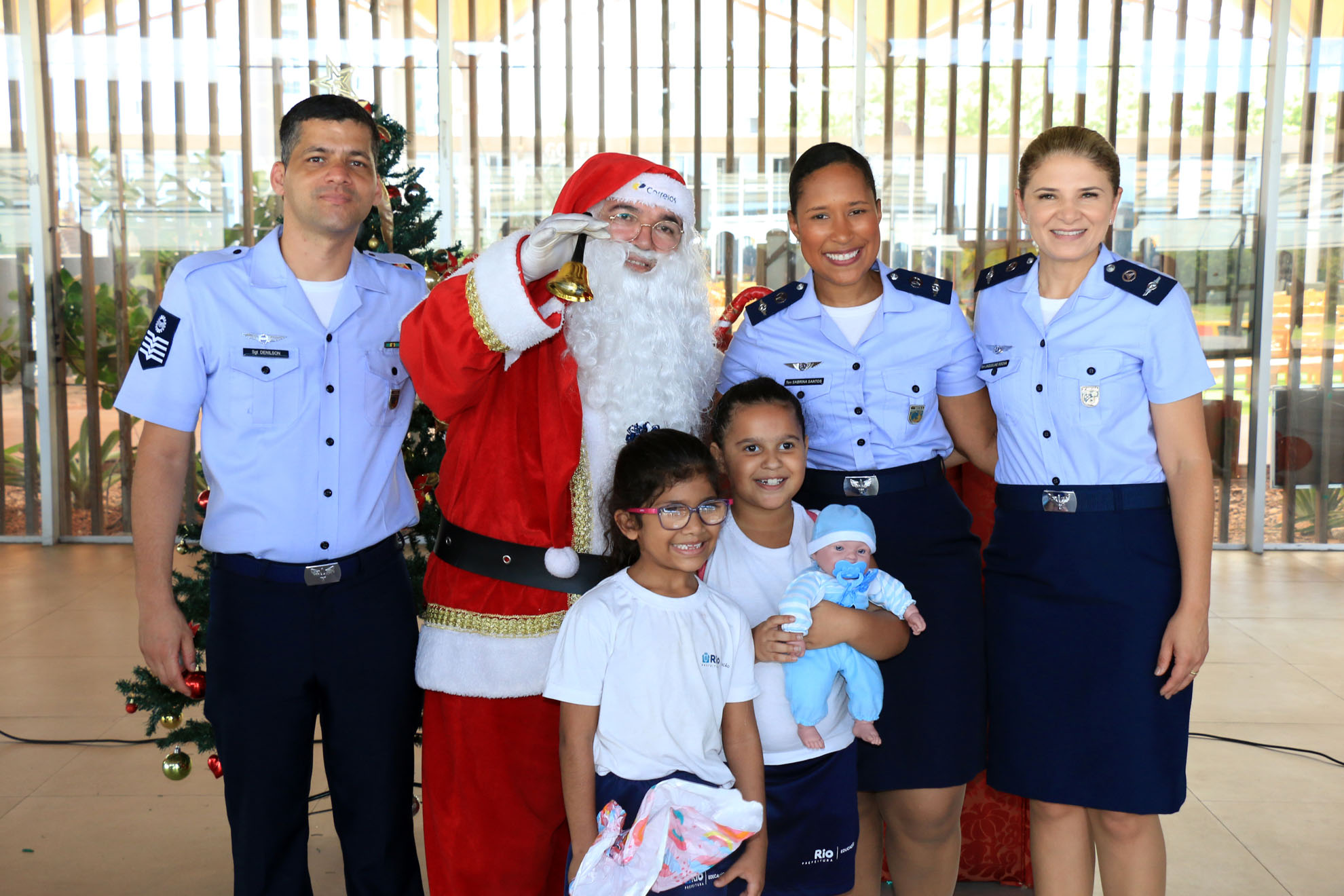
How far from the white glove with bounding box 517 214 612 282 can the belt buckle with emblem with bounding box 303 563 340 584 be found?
639 millimetres

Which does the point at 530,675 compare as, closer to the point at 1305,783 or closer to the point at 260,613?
the point at 260,613

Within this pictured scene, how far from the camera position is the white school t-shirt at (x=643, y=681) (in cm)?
184

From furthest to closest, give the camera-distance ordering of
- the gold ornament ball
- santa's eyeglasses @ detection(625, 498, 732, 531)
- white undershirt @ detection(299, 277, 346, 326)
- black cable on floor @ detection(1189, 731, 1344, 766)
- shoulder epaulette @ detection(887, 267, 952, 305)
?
black cable on floor @ detection(1189, 731, 1344, 766) < the gold ornament ball < shoulder epaulette @ detection(887, 267, 952, 305) < white undershirt @ detection(299, 277, 346, 326) < santa's eyeglasses @ detection(625, 498, 732, 531)

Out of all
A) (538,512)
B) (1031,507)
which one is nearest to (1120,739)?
(1031,507)

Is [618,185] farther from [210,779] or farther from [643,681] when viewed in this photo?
[210,779]

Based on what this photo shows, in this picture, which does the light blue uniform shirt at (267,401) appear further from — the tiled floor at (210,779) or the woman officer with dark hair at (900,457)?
the tiled floor at (210,779)

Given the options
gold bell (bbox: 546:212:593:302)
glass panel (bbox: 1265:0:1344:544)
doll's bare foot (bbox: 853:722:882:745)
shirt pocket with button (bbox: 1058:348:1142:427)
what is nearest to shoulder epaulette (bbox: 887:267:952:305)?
shirt pocket with button (bbox: 1058:348:1142:427)

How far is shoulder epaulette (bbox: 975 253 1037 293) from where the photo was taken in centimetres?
219

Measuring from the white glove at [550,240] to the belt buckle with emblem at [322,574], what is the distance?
0.64 metres

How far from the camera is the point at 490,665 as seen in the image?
200cm

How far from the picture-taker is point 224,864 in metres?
2.86

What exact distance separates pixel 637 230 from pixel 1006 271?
0.74m

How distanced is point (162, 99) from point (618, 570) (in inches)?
223

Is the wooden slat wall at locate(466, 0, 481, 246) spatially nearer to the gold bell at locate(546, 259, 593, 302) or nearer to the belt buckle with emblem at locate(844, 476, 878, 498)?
the belt buckle with emblem at locate(844, 476, 878, 498)
